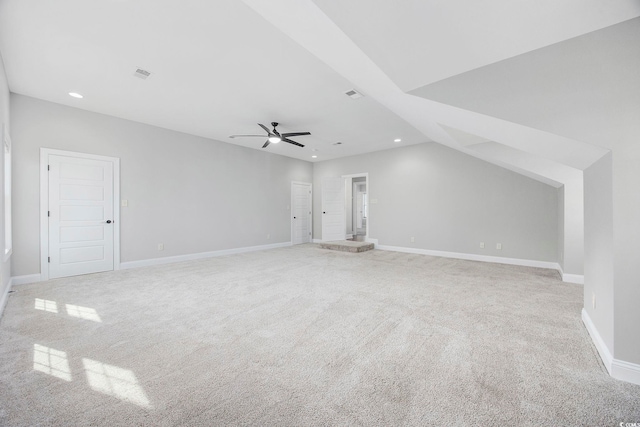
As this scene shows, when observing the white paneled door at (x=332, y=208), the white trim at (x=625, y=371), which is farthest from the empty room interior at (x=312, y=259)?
the white paneled door at (x=332, y=208)

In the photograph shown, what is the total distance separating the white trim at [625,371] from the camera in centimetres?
163

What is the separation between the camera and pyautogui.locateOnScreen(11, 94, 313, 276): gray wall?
3900mm

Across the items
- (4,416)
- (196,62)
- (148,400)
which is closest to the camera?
(4,416)

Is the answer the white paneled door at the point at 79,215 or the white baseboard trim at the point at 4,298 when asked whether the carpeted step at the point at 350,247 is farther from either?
the white baseboard trim at the point at 4,298

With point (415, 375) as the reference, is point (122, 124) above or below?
above

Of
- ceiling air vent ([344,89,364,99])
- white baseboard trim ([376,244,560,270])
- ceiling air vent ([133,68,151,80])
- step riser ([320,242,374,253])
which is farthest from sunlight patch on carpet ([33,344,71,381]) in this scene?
white baseboard trim ([376,244,560,270])

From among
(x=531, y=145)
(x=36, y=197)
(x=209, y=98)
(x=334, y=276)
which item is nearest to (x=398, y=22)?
(x=531, y=145)

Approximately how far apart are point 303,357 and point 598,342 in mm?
2276

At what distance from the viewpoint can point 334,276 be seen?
4238 mm

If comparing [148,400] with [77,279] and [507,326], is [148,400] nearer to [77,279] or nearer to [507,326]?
[507,326]

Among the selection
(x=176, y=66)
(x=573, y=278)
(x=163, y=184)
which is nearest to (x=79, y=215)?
(x=163, y=184)

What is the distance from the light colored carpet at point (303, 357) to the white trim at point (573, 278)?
1.29 ft

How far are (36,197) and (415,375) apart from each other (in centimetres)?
561

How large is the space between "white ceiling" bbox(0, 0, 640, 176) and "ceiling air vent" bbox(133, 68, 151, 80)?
0.09 meters
